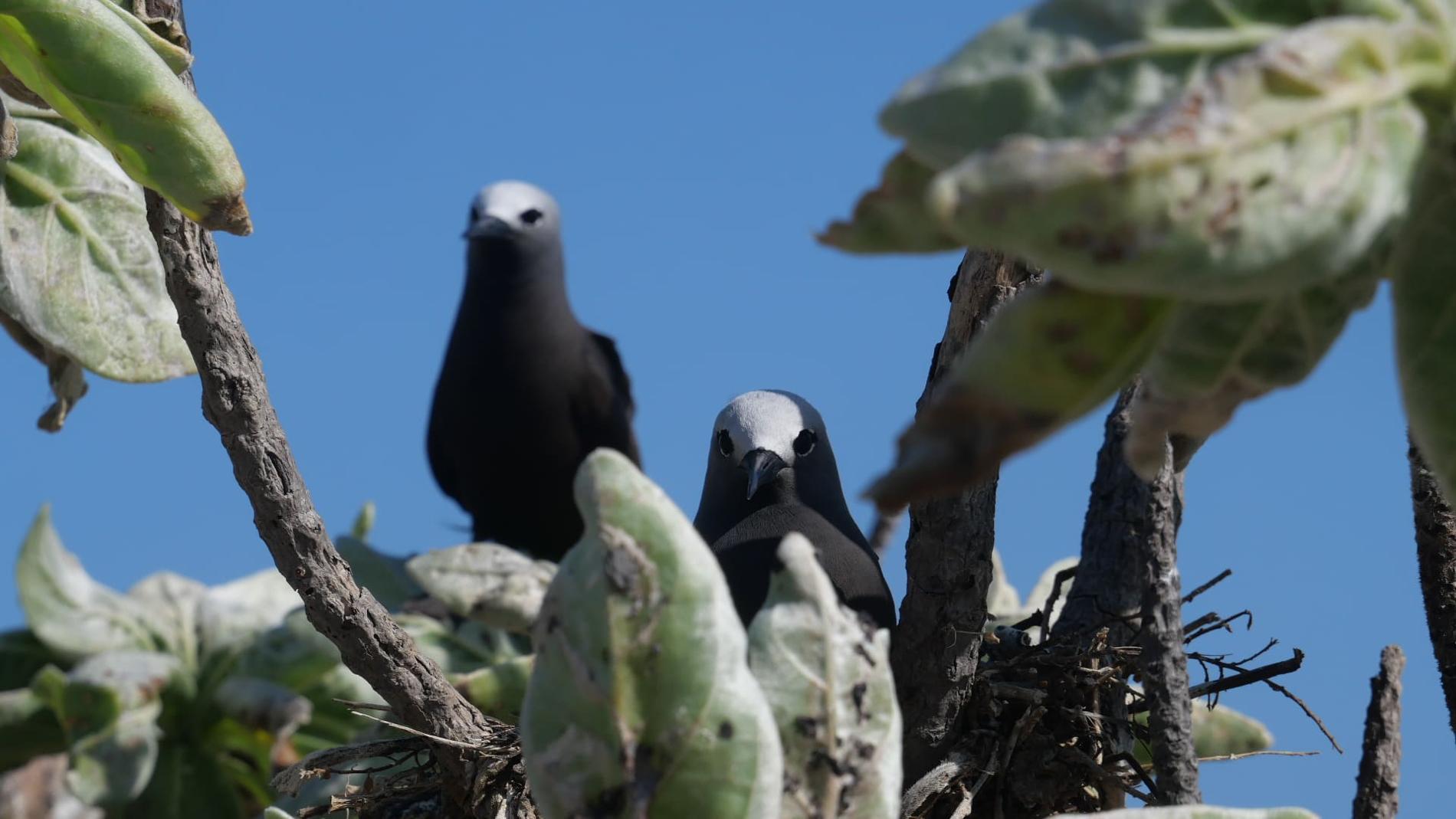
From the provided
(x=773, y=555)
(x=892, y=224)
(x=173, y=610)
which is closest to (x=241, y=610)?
(x=173, y=610)

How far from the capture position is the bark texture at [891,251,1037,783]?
1.64 m

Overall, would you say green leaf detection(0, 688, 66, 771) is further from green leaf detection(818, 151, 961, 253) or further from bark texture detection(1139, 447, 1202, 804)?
green leaf detection(818, 151, 961, 253)

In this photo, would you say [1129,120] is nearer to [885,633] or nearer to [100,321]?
[885,633]

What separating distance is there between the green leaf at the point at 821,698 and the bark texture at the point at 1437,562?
0.77 metres

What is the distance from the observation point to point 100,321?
5.41ft

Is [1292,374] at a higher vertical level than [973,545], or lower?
lower

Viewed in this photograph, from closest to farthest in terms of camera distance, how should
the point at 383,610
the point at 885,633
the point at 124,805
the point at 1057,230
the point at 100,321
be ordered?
the point at 1057,230 → the point at 885,633 → the point at 383,610 → the point at 100,321 → the point at 124,805

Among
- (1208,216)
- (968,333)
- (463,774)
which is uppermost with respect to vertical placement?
(968,333)

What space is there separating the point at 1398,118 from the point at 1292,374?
9 cm

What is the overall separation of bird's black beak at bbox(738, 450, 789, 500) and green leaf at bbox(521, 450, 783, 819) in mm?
1726

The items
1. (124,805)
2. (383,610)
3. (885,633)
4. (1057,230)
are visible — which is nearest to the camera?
(1057,230)

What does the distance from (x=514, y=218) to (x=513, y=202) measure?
87 millimetres

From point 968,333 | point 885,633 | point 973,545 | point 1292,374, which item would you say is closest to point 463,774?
point 973,545

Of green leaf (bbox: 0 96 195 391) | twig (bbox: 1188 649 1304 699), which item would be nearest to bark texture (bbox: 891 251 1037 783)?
twig (bbox: 1188 649 1304 699)
